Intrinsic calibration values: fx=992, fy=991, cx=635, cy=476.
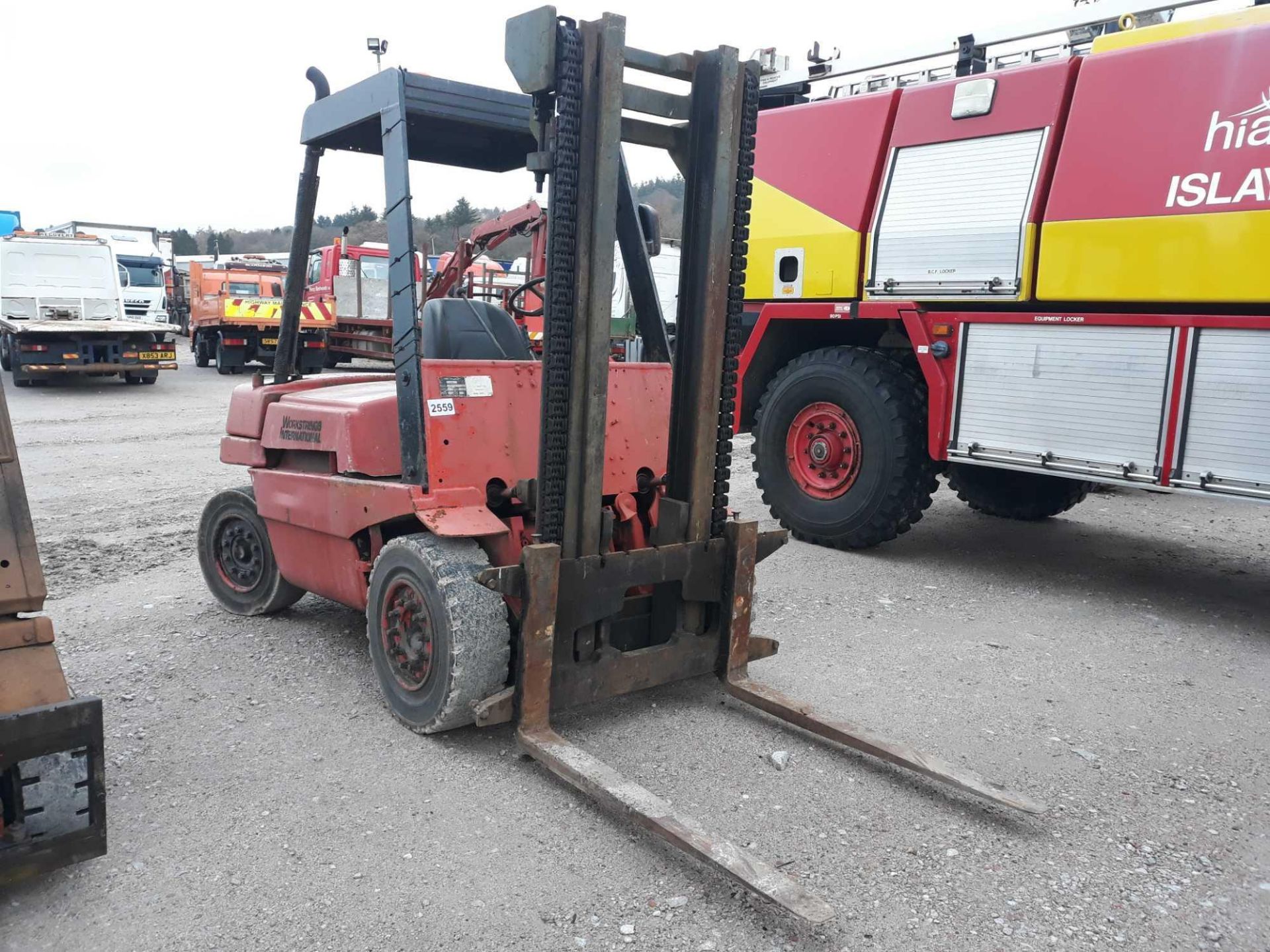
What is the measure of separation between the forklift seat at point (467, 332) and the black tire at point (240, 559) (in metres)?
1.43

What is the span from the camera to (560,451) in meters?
3.44

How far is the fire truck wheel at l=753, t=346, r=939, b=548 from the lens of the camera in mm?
6316

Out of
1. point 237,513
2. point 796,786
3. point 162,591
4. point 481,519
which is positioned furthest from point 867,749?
point 162,591

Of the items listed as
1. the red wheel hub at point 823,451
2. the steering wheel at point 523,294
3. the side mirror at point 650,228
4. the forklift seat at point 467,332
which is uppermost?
the side mirror at point 650,228

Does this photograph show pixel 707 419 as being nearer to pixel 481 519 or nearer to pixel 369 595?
pixel 481 519

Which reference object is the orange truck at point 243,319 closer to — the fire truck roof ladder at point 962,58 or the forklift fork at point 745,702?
the fire truck roof ladder at point 962,58

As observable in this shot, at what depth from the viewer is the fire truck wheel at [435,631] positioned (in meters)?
3.43

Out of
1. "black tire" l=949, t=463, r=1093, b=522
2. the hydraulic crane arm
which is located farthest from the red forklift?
"black tire" l=949, t=463, r=1093, b=522

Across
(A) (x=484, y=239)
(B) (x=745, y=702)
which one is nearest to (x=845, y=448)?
(A) (x=484, y=239)

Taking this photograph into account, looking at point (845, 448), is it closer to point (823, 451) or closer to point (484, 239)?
point (823, 451)

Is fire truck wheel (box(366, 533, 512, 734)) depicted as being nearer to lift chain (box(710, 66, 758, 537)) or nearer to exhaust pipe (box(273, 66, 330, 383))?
lift chain (box(710, 66, 758, 537))

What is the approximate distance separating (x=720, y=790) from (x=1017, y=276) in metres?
3.77

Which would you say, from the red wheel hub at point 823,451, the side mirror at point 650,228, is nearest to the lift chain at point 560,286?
the side mirror at point 650,228

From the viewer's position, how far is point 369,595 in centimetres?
387
